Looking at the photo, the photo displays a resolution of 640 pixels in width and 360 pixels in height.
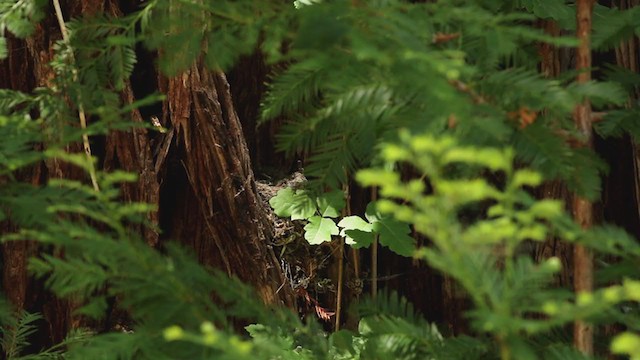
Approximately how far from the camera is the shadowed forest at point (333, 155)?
1.01 metres

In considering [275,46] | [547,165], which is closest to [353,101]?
[275,46]

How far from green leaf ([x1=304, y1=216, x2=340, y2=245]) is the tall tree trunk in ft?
0.51

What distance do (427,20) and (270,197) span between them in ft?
6.72

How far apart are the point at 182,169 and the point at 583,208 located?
1698mm

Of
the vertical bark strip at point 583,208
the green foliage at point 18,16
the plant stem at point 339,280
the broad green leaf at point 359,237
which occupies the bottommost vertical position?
the plant stem at point 339,280

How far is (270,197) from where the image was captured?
321cm

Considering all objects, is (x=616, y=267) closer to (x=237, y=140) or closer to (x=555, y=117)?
(x=555, y=117)

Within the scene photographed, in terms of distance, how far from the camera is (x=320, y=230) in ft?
9.98

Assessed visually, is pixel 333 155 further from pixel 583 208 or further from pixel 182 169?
pixel 182 169

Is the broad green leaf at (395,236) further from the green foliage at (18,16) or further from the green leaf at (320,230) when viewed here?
the green foliage at (18,16)

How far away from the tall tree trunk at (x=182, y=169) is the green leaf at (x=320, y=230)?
16 centimetres

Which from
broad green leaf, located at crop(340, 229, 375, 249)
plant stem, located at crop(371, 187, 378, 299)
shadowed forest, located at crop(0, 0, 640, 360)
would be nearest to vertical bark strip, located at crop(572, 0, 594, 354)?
shadowed forest, located at crop(0, 0, 640, 360)

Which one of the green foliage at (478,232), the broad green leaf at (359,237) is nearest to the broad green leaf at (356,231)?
→ the broad green leaf at (359,237)

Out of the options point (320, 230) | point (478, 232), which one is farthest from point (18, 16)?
point (320, 230)
